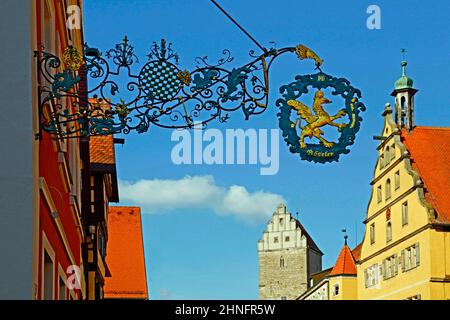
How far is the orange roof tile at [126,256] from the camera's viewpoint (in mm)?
31891

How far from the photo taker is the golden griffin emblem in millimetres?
8508

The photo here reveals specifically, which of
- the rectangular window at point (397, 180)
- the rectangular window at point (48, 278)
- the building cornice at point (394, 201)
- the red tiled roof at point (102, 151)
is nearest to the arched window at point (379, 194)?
the building cornice at point (394, 201)

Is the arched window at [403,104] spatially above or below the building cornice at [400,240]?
above

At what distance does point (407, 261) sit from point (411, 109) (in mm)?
11328

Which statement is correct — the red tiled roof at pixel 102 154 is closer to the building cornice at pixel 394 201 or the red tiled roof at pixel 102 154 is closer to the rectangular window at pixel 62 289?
the rectangular window at pixel 62 289

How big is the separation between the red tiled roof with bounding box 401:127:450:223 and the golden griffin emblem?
36.8 m

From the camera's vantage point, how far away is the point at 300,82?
28.0 ft

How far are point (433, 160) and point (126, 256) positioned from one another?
20.5 metres

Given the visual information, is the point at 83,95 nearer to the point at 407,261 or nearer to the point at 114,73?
the point at 114,73

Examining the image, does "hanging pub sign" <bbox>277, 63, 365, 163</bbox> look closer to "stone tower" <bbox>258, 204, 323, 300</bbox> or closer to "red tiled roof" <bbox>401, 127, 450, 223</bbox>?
"red tiled roof" <bbox>401, 127, 450, 223</bbox>

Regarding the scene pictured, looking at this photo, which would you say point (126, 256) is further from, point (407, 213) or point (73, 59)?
point (73, 59)

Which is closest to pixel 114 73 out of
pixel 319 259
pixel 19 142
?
pixel 19 142

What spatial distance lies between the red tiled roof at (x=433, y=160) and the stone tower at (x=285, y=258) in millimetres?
54629

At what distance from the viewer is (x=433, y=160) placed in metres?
49.6
